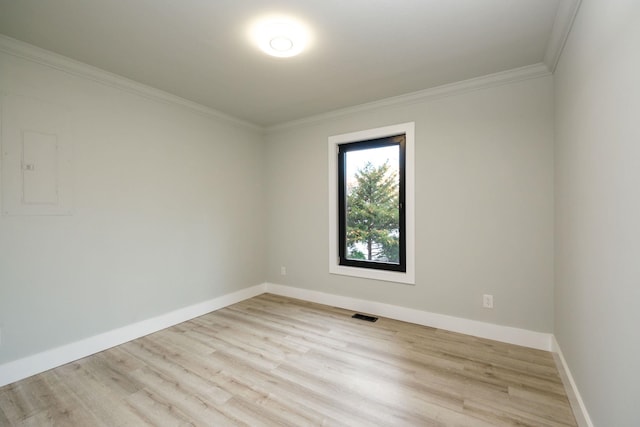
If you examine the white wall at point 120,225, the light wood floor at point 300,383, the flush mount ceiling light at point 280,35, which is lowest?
the light wood floor at point 300,383

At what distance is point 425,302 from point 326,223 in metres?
1.48

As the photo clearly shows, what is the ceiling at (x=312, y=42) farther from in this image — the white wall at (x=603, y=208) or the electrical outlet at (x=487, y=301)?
the electrical outlet at (x=487, y=301)

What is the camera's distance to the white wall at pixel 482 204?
8.00 ft

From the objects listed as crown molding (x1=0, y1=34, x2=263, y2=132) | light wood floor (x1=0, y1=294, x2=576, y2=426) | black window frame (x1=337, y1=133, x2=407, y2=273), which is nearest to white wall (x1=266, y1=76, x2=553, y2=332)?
black window frame (x1=337, y1=133, x2=407, y2=273)

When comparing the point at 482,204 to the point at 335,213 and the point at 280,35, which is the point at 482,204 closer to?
the point at 335,213

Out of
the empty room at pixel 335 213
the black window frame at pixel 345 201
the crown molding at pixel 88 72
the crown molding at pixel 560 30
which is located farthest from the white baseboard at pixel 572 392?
the crown molding at pixel 88 72

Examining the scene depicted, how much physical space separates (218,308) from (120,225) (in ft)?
4.96

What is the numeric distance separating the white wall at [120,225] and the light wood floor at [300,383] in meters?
0.39

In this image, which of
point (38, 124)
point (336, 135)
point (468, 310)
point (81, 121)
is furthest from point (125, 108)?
point (468, 310)

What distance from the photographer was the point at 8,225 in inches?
79.9

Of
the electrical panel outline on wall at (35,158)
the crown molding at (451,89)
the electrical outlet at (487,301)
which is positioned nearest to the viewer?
the electrical panel outline on wall at (35,158)

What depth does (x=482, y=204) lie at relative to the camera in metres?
2.68

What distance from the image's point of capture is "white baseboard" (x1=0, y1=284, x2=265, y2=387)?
2.04 metres

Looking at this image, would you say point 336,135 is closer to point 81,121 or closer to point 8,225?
point 81,121
